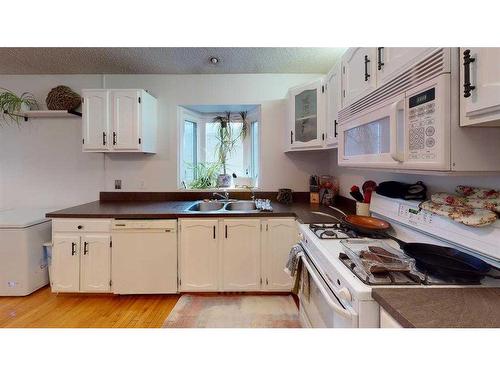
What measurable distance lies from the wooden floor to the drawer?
657 mm

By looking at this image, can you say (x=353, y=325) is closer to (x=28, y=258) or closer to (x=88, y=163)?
(x=28, y=258)

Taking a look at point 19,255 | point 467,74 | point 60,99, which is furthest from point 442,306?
point 60,99

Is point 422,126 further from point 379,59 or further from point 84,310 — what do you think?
point 84,310

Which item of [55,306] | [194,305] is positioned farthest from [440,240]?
[55,306]

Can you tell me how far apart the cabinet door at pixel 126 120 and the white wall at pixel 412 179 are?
7.14 ft

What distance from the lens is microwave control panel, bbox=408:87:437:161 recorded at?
0.97 metres

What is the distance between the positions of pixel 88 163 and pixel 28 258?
115 cm

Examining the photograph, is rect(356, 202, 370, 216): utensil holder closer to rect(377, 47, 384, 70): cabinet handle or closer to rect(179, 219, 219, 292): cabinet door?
rect(377, 47, 384, 70): cabinet handle

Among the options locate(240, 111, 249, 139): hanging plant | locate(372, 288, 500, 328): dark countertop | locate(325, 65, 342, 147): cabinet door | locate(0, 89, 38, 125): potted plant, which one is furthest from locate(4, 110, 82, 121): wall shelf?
locate(372, 288, 500, 328): dark countertop

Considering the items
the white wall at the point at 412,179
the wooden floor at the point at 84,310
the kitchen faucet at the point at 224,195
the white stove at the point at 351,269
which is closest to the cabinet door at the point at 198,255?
the wooden floor at the point at 84,310

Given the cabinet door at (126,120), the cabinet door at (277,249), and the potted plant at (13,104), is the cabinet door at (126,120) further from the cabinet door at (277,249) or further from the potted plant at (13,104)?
the cabinet door at (277,249)

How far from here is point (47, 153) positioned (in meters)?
3.00

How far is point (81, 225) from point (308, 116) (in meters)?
2.38

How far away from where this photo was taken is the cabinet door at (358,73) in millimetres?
1459
